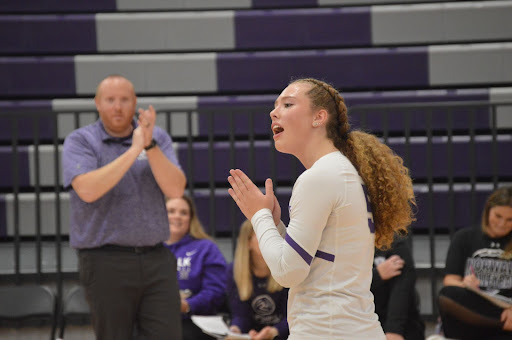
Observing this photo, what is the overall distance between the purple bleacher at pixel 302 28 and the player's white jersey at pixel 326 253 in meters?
4.29

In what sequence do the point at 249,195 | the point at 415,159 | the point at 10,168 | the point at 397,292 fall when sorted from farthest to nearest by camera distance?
the point at 10,168, the point at 415,159, the point at 397,292, the point at 249,195

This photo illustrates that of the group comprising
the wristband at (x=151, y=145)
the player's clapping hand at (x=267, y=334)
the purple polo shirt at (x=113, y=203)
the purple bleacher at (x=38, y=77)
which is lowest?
the player's clapping hand at (x=267, y=334)

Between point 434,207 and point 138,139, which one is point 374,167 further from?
point 434,207

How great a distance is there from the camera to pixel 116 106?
11.5 ft

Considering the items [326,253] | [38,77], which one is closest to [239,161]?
[38,77]

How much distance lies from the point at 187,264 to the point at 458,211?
2.16m

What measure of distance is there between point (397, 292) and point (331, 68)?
2.34 m

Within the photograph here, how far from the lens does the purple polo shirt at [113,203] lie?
3.39 m

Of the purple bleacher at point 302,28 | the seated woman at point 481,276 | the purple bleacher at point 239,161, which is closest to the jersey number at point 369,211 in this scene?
the seated woman at point 481,276

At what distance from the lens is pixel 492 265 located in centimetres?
438

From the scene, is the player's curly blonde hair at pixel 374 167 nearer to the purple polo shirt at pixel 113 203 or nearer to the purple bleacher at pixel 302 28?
the purple polo shirt at pixel 113 203

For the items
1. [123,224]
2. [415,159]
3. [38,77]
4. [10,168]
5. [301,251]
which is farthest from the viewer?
[38,77]

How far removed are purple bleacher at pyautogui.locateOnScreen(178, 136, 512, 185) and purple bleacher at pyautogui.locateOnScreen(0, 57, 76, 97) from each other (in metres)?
1.20

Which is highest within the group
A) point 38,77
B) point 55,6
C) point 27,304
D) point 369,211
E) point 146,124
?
point 55,6
